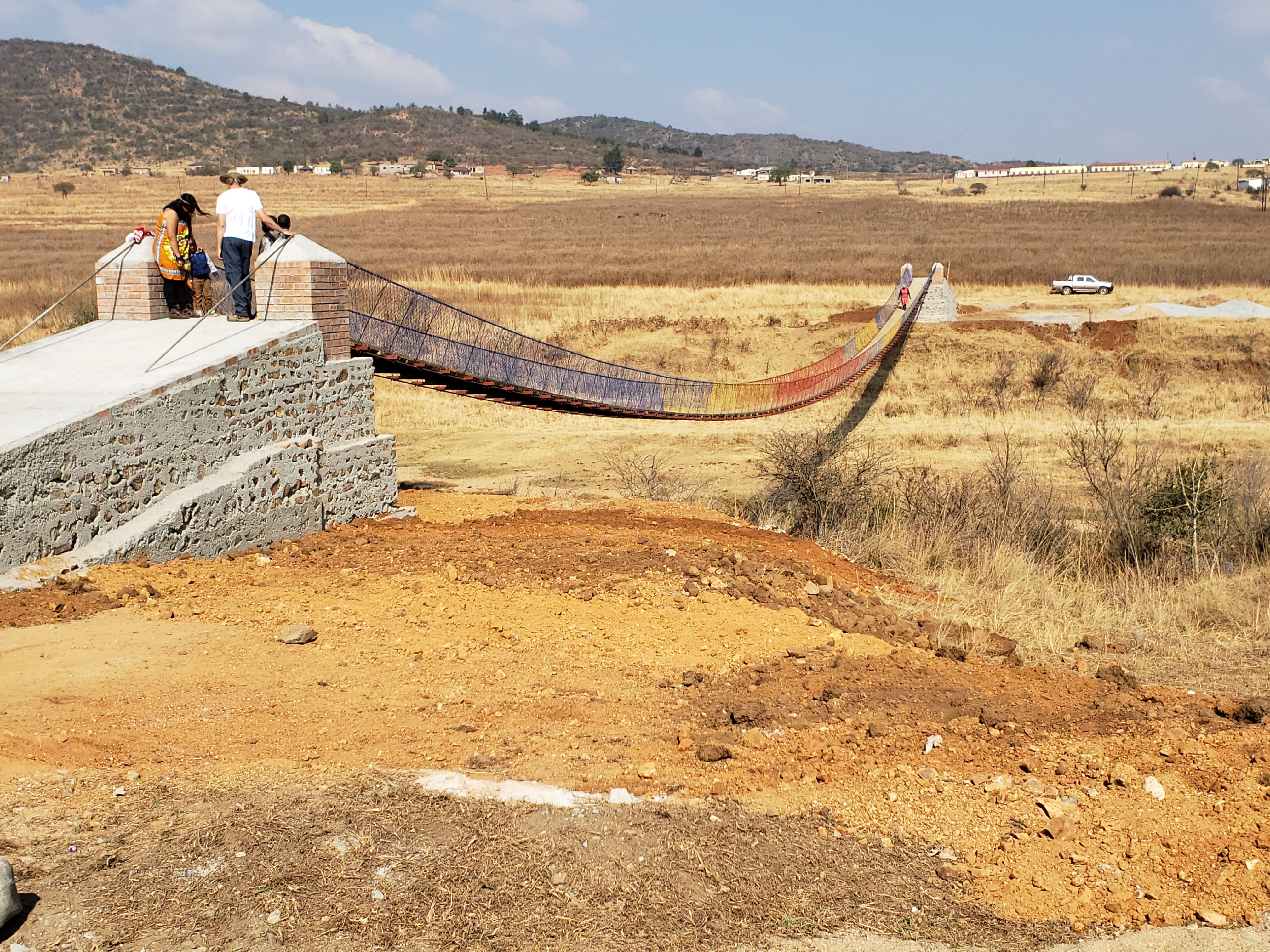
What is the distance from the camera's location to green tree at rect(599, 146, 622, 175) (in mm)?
95125

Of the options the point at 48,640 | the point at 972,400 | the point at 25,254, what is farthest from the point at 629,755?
the point at 25,254

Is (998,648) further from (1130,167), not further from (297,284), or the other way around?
(1130,167)

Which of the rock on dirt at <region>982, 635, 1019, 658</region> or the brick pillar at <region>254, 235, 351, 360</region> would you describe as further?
the brick pillar at <region>254, 235, 351, 360</region>

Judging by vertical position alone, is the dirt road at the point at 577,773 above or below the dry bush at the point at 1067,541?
above

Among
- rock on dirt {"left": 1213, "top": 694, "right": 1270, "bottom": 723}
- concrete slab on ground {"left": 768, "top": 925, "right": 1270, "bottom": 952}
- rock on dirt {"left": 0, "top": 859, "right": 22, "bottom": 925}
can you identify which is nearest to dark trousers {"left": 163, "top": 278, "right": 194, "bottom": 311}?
rock on dirt {"left": 0, "top": 859, "right": 22, "bottom": 925}

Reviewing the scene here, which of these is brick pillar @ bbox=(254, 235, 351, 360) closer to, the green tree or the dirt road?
the dirt road

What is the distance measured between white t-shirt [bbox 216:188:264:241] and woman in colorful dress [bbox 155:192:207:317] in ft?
0.77

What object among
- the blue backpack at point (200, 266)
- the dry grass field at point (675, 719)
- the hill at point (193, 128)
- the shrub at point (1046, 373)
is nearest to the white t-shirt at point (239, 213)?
the blue backpack at point (200, 266)

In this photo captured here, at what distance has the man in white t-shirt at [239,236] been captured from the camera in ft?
29.1

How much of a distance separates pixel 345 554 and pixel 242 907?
15.3 ft

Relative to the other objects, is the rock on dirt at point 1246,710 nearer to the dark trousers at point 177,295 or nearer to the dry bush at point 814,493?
the dry bush at point 814,493

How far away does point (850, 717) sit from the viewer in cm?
537

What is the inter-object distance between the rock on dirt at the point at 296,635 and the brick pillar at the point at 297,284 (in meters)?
3.74

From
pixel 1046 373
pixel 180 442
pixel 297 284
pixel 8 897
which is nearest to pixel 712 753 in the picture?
pixel 8 897
